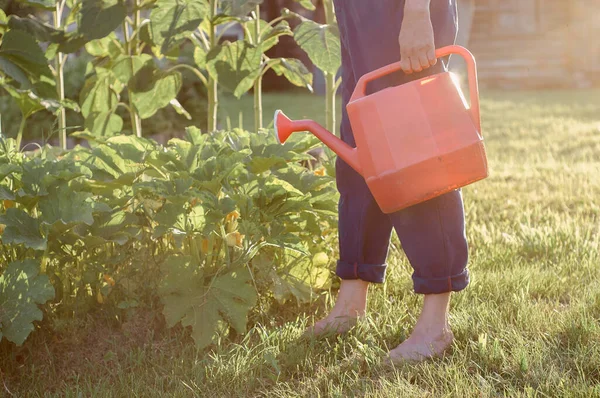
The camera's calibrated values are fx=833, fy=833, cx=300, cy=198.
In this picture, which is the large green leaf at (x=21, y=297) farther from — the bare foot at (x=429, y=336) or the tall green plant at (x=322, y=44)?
the tall green plant at (x=322, y=44)

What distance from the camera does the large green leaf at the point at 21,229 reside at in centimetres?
179

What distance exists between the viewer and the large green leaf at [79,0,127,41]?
2.42 meters

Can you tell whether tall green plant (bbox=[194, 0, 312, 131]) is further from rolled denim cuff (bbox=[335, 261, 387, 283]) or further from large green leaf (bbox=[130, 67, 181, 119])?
rolled denim cuff (bbox=[335, 261, 387, 283])

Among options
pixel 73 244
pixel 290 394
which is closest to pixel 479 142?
pixel 290 394

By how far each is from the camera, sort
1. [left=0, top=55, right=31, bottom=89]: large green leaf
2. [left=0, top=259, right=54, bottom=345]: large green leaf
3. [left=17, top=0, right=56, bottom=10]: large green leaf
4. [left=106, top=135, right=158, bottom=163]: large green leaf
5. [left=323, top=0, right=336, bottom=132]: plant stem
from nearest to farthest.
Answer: [left=0, top=259, right=54, bottom=345]: large green leaf < [left=106, top=135, right=158, bottom=163]: large green leaf < [left=0, top=55, right=31, bottom=89]: large green leaf < [left=17, top=0, right=56, bottom=10]: large green leaf < [left=323, top=0, right=336, bottom=132]: plant stem

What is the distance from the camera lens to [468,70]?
166cm

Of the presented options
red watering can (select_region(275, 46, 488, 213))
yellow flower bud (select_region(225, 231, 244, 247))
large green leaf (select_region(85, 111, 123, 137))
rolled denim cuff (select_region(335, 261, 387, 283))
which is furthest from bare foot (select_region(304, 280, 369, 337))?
large green leaf (select_region(85, 111, 123, 137))

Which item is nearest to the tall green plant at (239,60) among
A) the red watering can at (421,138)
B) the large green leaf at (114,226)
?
the large green leaf at (114,226)

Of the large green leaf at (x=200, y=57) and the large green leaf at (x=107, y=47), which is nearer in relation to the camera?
the large green leaf at (x=200, y=57)

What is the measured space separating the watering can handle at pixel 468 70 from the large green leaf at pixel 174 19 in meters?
0.82

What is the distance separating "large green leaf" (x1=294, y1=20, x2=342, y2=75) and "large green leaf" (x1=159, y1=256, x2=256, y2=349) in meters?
0.80

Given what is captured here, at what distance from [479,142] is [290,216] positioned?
0.65 metres

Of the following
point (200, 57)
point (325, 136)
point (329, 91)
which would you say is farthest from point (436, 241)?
point (200, 57)

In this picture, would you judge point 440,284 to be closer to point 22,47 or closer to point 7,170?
point 7,170
